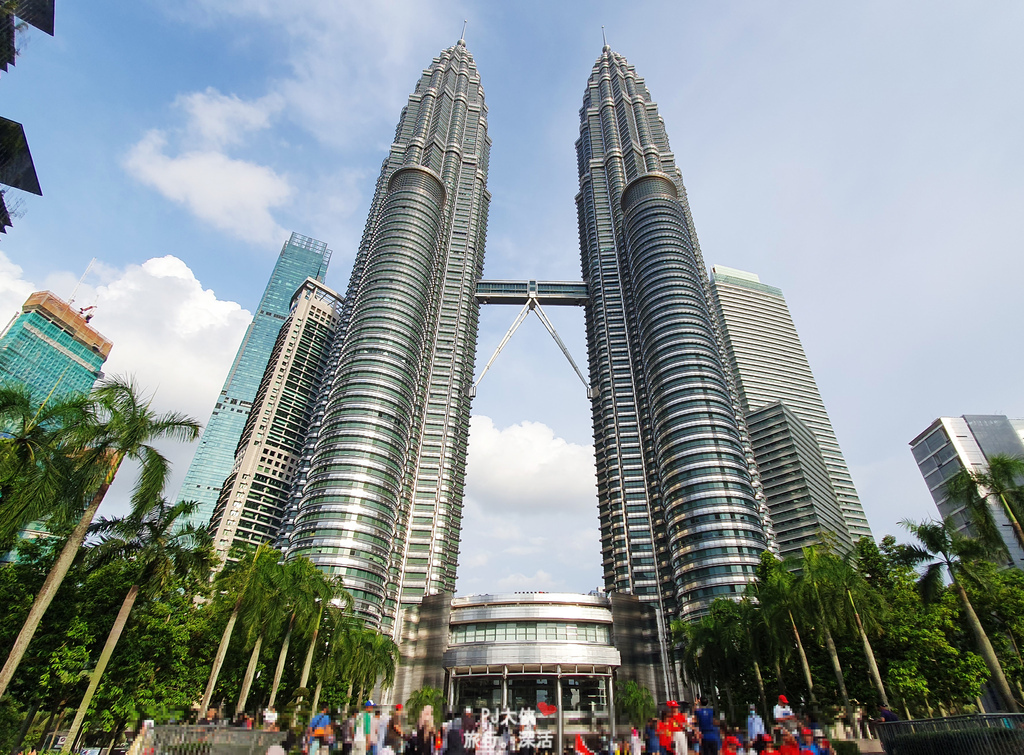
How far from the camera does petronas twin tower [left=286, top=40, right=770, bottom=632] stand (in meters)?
93.2

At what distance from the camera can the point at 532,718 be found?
67.7 ft

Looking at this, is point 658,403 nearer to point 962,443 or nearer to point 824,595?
point 824,595

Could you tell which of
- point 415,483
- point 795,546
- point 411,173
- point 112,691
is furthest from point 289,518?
point 795,546

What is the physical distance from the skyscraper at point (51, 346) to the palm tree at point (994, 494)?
496 feet

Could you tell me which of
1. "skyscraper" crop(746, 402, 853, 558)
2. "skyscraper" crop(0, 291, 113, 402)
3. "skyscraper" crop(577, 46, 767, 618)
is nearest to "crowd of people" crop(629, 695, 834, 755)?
"skyscraper" crop(577, 46, 767, 618)

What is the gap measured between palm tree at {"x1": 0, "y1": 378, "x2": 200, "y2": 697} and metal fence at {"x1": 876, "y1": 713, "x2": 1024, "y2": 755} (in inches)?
1159

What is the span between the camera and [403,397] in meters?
111

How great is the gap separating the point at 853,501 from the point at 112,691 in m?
186

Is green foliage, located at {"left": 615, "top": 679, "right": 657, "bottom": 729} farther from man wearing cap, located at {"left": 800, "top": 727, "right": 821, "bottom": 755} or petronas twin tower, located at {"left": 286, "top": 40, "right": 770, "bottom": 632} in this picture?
man wearing cap, located at {"left": 800, "top": 727, "right": 821, "bottom": 755}

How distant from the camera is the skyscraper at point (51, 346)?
413 ft

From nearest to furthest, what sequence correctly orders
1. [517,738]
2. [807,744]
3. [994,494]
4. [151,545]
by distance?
[807,744]
[517,738]
[151,545]
[994,494]

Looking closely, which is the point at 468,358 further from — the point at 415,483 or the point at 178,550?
the point at 178,550

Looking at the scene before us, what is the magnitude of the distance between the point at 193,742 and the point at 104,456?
38.1ft

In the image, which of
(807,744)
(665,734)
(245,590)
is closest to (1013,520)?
(807,744)
